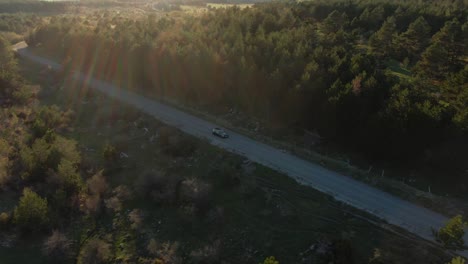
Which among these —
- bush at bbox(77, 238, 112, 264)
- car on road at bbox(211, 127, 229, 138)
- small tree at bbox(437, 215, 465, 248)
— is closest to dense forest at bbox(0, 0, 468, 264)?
bush at bbox(77, 238, 112, 264)

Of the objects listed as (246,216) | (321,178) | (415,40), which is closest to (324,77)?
(321,178)

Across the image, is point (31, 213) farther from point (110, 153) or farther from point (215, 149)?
point (215, 149)

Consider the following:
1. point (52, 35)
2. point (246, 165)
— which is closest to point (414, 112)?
point (246, 165)

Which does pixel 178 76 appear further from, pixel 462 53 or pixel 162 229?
pixel 462 53

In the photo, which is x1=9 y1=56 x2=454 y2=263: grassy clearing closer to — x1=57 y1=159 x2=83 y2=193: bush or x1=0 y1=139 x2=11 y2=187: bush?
x1=57 y1=159 x2=83 y2=193: bush

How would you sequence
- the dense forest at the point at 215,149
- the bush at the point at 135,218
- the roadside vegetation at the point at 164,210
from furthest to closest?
the bush at the point at 135,218
the dense forest at the point at 215,149
the roadside vegetation at the point at 164,210

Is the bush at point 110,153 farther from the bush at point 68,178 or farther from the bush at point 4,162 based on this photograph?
the bush at point 4,162

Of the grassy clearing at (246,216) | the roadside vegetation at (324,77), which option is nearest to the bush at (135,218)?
the grassy clearing at (246,216)
